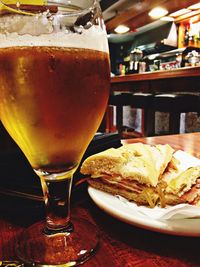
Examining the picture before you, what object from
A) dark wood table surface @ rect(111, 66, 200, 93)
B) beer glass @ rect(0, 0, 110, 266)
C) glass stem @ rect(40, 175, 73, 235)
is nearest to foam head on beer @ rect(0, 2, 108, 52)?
beer glass @ rect(0, 0, 110, 266)

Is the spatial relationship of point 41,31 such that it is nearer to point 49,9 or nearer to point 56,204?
point 49,9

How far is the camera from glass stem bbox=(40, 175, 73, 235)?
1.35 feet

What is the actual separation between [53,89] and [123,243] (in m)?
0.24

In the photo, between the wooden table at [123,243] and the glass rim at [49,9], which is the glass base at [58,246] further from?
the glass rim at [49,9]

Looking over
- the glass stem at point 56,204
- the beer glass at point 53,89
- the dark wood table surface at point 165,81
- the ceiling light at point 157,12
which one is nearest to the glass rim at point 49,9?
the beer glass at point 53,89

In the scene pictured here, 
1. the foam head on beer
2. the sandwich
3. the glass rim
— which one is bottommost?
the sandwich

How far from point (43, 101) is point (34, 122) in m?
0.03

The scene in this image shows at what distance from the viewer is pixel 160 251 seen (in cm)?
37

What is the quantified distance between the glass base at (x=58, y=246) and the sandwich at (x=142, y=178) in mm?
91

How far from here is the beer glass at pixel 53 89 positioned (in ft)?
1.11

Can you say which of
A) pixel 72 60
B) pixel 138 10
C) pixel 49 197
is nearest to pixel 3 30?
pixel 72 60

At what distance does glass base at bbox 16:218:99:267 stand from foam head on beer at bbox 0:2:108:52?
279 mm

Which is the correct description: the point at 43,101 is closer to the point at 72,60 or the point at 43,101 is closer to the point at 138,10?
the point at 72,60

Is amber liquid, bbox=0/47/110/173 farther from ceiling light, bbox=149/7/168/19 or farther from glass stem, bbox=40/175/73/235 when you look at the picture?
ceiling light, bbox=149/7/168/19
